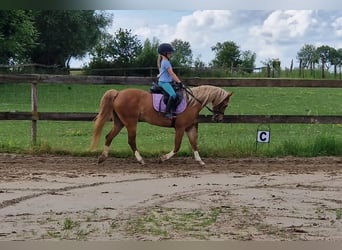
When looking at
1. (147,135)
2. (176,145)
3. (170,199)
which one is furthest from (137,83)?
(170,199)

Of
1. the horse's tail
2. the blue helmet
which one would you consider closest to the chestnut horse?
the horse's tail

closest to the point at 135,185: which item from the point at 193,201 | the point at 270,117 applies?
the point at 193,201

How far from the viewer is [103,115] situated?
7609mm

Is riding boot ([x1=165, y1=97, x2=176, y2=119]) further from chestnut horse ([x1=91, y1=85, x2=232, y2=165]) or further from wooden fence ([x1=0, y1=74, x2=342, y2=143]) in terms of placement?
wooden fence ([x1=0, y1=74, x2=342, y2=143])

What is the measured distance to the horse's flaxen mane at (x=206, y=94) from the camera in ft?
25.9

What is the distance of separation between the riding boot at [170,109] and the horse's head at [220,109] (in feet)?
2.41

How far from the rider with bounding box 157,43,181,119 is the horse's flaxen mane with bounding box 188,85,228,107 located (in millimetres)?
342

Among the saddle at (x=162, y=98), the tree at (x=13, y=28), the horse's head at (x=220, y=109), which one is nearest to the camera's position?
the tree at (x=13, y=28)

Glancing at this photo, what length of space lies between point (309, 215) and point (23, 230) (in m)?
2.36

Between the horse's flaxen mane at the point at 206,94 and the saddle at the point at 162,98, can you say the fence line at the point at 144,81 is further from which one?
the saddle at the point at 162,98

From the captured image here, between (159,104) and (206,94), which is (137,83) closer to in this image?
(159,104)

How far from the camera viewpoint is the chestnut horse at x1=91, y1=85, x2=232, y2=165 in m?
7.68

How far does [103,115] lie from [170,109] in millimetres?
980

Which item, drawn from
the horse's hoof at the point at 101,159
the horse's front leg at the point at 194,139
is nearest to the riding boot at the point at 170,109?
the horse's front leg at the point at 194,139
